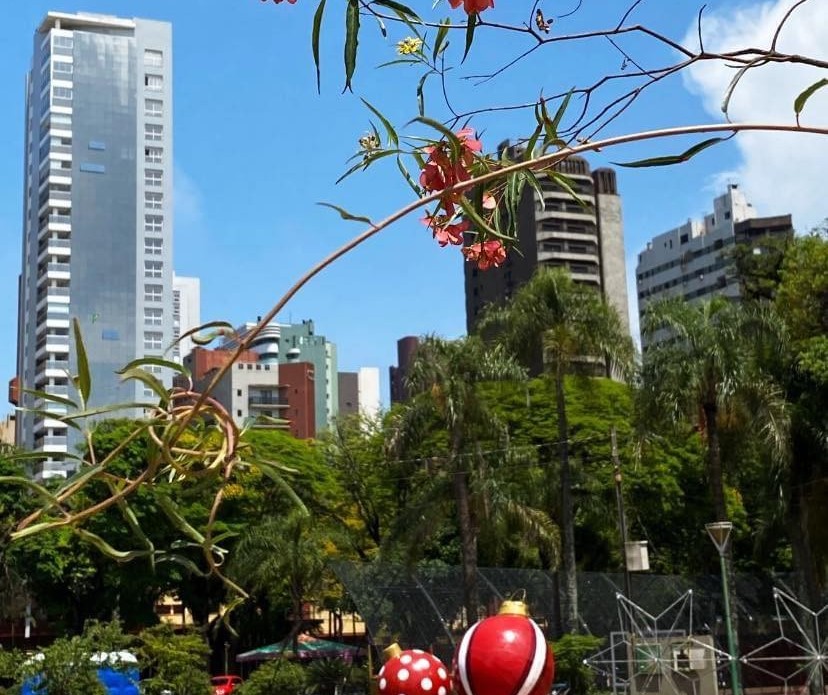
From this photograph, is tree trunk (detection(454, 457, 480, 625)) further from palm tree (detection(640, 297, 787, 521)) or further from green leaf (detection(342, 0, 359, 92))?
green leaf (detection(342, 0, 359, 92))

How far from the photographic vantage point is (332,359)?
356 feet

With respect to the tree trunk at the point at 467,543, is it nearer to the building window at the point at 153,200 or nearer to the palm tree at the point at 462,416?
the palm tree at the point at 462,416

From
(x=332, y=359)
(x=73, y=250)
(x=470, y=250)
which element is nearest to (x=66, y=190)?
(x=73, y=250)

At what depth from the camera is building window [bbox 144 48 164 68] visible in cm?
7894

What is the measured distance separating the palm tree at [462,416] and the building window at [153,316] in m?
50.8

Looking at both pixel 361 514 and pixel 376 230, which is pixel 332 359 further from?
pixel 376 230

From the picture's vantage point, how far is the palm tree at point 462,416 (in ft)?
83.5

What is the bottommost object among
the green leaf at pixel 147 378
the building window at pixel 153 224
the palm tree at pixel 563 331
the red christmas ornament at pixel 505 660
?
the red christmas ornament at pixel 505 660

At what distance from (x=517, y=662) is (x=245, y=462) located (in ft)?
30.5

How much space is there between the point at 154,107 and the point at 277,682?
5956cm

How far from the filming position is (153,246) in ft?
248

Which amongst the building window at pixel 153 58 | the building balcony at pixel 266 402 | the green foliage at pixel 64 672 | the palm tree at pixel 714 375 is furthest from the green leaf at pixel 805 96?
the building balcony at pixel 266 402

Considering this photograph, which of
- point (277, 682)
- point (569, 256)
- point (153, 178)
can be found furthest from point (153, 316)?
point (277, 682)

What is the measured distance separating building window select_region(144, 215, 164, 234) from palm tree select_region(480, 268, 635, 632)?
52393mm
